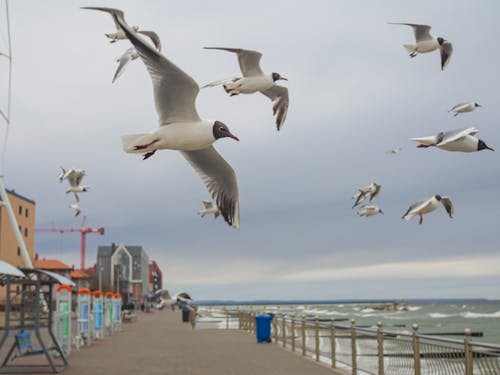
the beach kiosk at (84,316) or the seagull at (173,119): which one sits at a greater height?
the seagull at (173,119)

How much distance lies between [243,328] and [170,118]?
86.7 feet

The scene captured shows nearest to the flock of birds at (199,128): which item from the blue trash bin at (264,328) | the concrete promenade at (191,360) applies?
the concrete promenade at (191,360)

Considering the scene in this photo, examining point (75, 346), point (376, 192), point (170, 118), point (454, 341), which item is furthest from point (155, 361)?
point (170, 118)

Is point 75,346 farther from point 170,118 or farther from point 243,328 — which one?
point 170,118

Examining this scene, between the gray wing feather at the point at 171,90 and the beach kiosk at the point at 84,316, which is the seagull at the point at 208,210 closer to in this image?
the gray wing feather at the point at 171,90

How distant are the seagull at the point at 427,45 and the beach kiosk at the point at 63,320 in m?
11.4

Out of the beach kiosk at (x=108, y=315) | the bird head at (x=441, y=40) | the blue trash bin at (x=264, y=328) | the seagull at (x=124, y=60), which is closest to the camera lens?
the seagull at (x=124, y=60)

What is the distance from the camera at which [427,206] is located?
348 inches

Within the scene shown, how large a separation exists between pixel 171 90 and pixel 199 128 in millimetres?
438

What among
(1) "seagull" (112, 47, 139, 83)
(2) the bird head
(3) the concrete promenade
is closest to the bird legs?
(1) "seagull" (112, 47, 139, 83)

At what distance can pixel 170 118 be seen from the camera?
5527 mm

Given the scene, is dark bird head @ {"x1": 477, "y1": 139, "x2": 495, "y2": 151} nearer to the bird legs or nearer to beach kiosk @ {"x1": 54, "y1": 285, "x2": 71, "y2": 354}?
the bird legs

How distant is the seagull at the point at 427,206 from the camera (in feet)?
28.6

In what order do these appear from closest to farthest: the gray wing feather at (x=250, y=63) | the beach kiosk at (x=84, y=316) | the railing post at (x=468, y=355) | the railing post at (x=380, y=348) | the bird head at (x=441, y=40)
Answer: the railing post at (x=468, y=355), the gray wing feather at (x=250, y=63), the bird head at (x=441, y=40), the railing post at (x=380, y=348), the beach kiosk at (x=84, y=316)
